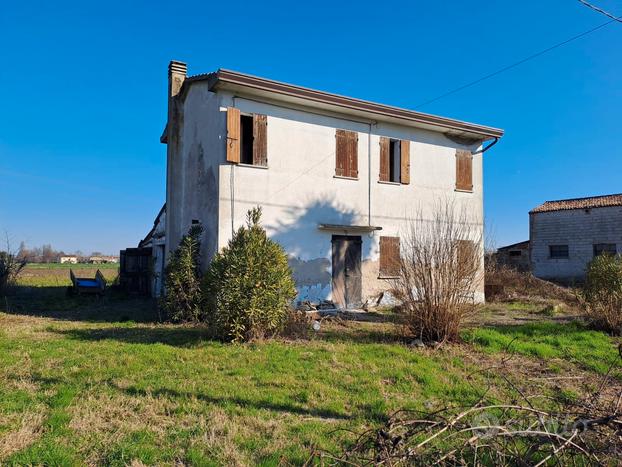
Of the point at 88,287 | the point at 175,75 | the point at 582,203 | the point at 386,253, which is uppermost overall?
the point at 175,75

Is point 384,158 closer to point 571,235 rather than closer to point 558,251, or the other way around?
point 571,235

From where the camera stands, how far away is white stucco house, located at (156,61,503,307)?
11.3 meters

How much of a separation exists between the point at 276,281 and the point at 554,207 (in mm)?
26309

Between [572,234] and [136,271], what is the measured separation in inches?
1002

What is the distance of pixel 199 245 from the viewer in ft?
38.2

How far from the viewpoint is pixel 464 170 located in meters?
14.9

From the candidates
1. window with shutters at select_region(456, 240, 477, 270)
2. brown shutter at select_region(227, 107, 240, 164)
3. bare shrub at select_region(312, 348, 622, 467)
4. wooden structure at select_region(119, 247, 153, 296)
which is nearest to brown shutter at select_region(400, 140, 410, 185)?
brown shutter at select_region(227, 107, 240, 164)

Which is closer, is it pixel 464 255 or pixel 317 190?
pixel 464 255

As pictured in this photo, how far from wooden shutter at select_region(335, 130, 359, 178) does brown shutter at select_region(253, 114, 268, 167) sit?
2.23m

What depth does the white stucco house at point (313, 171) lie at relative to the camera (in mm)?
11320

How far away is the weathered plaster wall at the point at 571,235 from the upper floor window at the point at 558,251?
196mm

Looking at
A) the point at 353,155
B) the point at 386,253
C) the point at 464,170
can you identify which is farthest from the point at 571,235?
the point at 353,155

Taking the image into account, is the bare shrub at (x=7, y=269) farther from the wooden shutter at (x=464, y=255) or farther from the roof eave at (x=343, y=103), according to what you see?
the wooden shutter at (x=464, y=255)

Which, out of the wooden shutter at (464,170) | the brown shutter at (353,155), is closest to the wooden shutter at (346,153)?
the brown shutter at (353,155)
